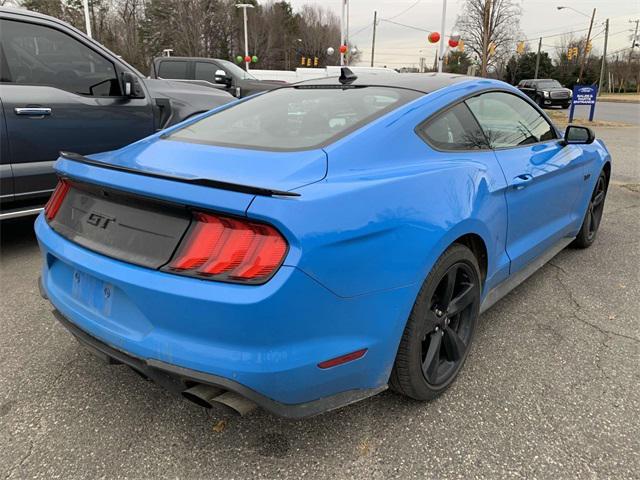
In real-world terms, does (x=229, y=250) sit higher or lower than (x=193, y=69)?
lower

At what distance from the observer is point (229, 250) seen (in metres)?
1.65

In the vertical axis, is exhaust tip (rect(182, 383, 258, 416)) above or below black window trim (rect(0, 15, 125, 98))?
below

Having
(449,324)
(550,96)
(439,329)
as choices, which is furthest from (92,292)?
(550,96)

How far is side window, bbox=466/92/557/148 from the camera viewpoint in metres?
2.83

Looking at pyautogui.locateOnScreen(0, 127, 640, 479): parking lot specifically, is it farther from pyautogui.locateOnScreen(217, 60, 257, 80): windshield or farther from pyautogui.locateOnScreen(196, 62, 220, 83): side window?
pyautogui.locateOnScreen(196, 62, 220, 83): side window

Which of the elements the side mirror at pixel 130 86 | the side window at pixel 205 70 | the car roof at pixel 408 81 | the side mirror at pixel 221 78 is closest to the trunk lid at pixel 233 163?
the car roof at pixel 408 81

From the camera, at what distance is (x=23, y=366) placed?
259 cm

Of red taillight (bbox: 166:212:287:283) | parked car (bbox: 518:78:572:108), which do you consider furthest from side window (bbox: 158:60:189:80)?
parked car (bbox: 518:78:572:108)

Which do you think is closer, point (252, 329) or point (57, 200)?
point (252, 329)

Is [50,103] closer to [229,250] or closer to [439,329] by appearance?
[229,250]

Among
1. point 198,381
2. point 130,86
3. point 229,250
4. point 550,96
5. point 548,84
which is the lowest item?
point 198,381

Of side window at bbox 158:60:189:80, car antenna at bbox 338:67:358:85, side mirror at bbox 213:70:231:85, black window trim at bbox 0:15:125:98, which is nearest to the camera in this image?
car antenna at bbox 338:67:358:85

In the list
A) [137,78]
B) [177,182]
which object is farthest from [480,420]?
[137,78]

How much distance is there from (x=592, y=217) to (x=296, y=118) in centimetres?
326
